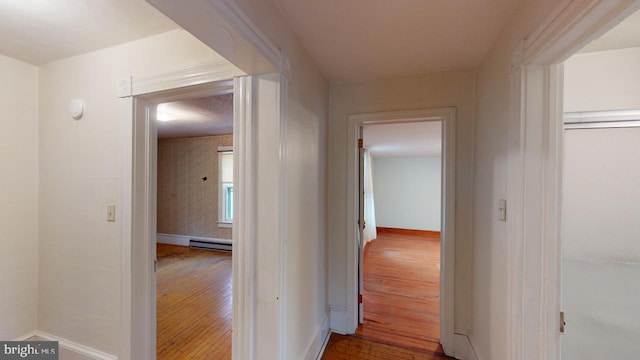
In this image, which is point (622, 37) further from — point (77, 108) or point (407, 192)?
point (407, 192)

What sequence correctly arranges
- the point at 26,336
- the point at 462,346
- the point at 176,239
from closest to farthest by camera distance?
the point at 26,336 < the point at 462,346 < the point at 176,239

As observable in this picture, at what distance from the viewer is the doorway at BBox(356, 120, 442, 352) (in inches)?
89.3

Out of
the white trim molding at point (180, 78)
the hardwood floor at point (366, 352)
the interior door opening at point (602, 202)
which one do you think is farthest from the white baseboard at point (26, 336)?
the interior door opening at point (602, 202)

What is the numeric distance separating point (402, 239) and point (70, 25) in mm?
6505

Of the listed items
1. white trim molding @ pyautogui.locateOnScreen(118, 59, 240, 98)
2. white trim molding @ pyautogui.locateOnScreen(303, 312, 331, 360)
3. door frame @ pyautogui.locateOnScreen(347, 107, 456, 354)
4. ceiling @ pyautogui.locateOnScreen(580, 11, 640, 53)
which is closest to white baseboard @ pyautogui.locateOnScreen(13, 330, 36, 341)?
white trim molding @ pyautogui.locateOnScreen(118, 59, 240, 98)

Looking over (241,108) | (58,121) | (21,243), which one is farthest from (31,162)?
(241,108)

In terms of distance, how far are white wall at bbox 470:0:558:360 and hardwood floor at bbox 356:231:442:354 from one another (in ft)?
1.84

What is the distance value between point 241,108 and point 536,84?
53.5 inches

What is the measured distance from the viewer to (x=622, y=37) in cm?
125

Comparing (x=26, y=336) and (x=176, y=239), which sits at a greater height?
(x=26, y=336)

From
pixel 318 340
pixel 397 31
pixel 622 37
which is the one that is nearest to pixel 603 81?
pixel 622 37

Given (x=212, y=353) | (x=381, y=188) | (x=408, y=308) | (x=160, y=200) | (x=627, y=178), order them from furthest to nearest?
(x=381, y=188) → (x=160, y=200) → (x=408, y=308) → (x=212, y=353) → (x=627, y=178)

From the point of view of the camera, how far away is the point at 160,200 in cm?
530

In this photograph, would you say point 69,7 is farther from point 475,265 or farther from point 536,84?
point 475,265
